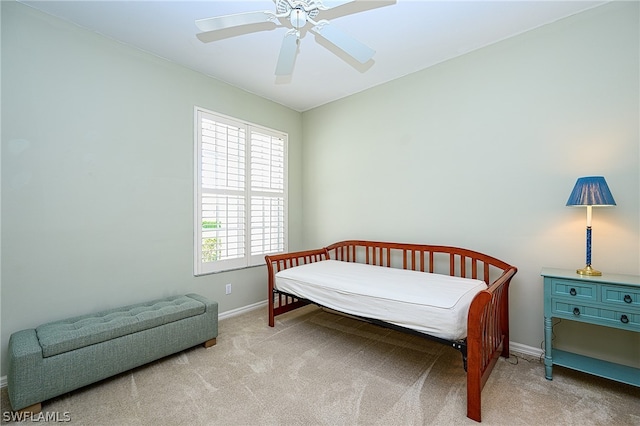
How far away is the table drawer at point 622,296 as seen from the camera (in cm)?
174

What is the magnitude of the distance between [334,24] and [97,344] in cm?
302

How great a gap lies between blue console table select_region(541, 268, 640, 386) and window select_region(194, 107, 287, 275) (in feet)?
9.77

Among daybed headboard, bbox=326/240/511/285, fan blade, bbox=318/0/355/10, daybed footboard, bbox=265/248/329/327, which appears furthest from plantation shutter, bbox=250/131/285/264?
fan blade, bbox=318/0/355/10

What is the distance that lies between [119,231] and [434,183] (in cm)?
312

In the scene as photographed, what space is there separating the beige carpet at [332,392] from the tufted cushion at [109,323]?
359 mm

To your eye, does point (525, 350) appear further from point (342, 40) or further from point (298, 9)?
point (298, 9)

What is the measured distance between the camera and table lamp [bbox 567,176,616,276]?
1.91 m

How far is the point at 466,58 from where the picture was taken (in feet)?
9.12

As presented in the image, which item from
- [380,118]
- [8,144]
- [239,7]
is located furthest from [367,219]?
[8,144]

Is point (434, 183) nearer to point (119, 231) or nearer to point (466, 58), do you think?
point (466, 58)

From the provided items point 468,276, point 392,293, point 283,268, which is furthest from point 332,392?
point 468,276

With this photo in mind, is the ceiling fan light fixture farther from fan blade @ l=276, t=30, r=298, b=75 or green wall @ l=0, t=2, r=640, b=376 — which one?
green wall @ l=0, t=2, r=640, b=376

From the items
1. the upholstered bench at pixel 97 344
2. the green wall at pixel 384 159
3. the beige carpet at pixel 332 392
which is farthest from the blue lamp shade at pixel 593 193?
the upholstered bench at pixel 97 344

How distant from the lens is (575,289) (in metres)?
1.93
